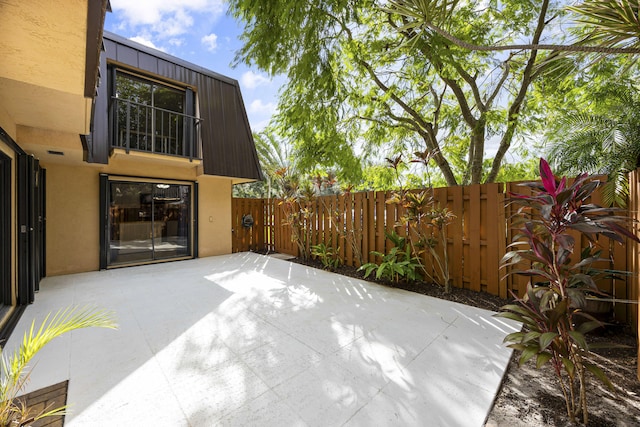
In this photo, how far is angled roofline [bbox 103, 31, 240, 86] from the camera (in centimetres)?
595

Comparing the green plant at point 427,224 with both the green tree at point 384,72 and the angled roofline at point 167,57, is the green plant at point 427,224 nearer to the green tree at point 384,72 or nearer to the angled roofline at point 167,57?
the green tree at point 384,72

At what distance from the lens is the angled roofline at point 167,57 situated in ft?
19.5

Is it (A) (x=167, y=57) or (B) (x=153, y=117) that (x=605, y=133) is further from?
(A) (x=167, y=57)

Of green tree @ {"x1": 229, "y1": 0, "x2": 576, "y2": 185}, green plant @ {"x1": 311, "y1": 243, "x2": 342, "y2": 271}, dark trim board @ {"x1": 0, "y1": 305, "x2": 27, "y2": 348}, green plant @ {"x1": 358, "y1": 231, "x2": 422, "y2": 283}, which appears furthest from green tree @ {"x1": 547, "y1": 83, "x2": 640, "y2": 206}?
dark trim board @ {"x1": 0, "y1": 305, "x2": 27, "y2": 348}

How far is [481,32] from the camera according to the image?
518cm

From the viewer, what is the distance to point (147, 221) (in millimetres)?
6684

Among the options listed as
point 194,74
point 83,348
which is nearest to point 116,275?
point 83,348

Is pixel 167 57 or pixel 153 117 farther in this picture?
pixel 167 57

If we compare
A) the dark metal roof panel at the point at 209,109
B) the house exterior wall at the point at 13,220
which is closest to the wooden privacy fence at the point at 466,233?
the dark metal roof panel at the point at 209,109

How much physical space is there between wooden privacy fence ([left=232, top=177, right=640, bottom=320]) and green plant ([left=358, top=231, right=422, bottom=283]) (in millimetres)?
225

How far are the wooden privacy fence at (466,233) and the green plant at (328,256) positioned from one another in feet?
0.41

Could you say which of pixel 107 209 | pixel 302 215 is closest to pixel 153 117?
pixel 107 209

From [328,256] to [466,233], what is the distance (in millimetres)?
3093

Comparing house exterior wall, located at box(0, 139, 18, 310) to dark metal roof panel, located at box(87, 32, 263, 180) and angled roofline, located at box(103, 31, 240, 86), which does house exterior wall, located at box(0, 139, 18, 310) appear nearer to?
dark metal roof panel, located at box(87, 32, 263, 180)
